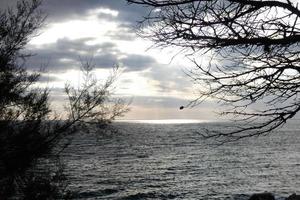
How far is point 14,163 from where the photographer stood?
1312 cm

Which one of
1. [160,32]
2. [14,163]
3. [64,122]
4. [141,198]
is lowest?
[141,198]

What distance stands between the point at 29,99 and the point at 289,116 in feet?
36.4

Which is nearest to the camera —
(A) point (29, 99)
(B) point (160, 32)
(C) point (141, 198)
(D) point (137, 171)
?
(B) point (160, 32)

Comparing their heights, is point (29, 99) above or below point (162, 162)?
above

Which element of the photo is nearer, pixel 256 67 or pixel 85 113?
pixel 256 67

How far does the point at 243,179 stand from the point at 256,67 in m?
42.9

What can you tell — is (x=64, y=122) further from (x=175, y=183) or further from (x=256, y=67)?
(x=175, y=183)

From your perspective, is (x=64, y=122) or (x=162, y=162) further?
(x=162, y=162)

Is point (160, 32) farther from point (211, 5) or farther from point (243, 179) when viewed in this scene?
point (243, 179)

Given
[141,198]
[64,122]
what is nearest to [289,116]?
[64,122]

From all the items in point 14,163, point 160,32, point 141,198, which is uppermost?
point 160,32

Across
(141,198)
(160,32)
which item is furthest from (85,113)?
(141,198)

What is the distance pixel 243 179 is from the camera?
45.7 m

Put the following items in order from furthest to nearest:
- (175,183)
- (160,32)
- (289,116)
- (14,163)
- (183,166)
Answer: (183,166), (175,183), (14,163), (160,32), (289,116)
